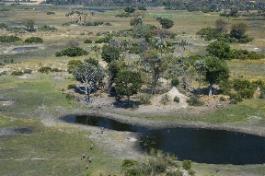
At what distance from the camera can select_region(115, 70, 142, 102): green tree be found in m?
89.9

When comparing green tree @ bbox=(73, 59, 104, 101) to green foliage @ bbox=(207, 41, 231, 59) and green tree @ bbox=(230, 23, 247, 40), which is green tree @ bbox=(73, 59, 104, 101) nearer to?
green foliage @ bbox=(207, 41, 231, 59)

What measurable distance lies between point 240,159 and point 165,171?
18.6m

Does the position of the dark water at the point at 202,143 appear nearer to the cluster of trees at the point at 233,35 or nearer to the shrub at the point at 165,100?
the shrub at the point at 165,100

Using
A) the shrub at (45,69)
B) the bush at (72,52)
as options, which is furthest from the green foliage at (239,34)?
the shrub at (45,69)

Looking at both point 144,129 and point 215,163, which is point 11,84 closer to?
point 144,129

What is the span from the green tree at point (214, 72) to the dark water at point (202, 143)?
19.4m

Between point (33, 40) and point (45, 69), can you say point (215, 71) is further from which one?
point (33, 40)

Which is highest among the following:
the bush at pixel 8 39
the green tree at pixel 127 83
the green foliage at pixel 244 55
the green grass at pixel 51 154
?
the green tree at pixel 127 83

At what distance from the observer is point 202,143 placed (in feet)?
241

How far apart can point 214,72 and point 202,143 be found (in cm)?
2632

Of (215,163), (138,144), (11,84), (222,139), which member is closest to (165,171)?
(215,163)

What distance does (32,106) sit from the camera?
3625 inches

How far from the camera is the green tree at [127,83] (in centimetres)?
8988

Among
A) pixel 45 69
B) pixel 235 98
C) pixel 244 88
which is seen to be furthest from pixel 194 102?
pixel 45 69
